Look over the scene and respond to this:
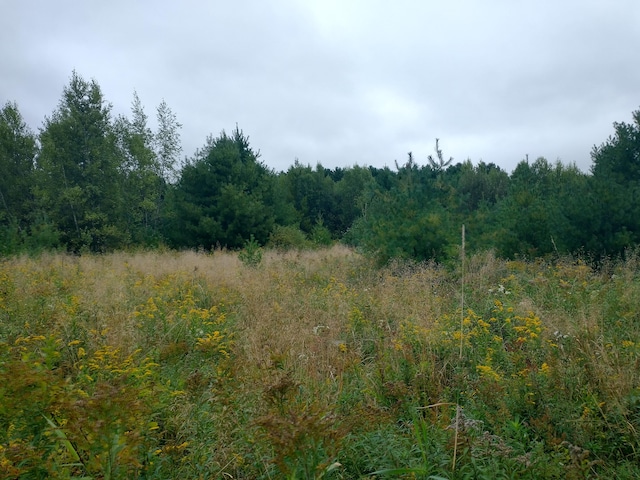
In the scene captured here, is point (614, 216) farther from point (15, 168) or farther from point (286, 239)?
point (15, 168)

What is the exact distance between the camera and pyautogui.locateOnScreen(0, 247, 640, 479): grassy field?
218 cm

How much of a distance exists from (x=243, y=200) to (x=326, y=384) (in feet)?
51.4

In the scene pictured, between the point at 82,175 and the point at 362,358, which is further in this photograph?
the point at 82,175

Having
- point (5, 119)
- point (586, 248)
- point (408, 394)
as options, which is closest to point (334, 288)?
point (408, 394)

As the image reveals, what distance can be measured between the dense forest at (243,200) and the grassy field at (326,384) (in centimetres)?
329

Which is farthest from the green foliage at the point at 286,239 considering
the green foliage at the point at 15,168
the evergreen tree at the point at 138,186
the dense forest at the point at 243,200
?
the green foliage at the point at 15,168

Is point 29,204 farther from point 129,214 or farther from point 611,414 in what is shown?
point 611,414

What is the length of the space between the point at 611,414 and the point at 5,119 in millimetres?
32474

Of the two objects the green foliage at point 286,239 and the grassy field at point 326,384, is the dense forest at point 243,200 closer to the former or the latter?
the green foliage at point 286,239

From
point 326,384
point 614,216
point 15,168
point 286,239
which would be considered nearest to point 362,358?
point 326,384

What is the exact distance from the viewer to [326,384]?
11.9 feet

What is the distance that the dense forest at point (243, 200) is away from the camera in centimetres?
966

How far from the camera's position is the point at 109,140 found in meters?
19.3

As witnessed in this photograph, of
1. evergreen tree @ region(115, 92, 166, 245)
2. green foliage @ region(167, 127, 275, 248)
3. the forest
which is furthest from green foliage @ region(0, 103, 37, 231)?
the forest
